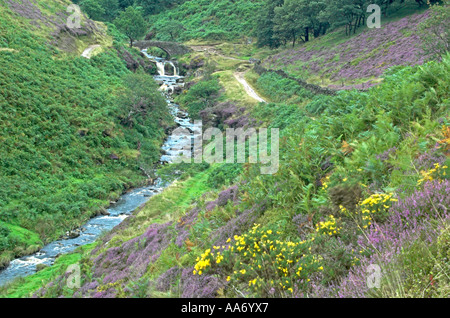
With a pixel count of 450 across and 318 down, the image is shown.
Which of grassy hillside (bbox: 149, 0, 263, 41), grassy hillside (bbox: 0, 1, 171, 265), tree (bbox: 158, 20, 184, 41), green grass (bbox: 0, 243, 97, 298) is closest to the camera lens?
green grass (bbox: 0, 243, 97, 298)

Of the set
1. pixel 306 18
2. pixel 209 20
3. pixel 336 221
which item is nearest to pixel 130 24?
pixel 209 20

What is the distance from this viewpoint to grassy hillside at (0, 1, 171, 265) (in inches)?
996

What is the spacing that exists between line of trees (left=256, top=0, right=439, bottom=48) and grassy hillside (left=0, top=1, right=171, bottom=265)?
3512 cm

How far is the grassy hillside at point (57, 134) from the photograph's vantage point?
2530 cm

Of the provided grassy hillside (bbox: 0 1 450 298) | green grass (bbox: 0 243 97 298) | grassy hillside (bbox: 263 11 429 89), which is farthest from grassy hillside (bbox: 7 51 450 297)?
grassy hillside (bbox: 263 11 429 89)

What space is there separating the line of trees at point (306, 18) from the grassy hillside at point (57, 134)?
115 feet

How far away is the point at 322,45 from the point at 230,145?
37.9 metres

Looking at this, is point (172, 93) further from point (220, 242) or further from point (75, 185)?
point (220, 242)

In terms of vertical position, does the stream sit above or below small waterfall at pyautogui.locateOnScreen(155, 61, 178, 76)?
below

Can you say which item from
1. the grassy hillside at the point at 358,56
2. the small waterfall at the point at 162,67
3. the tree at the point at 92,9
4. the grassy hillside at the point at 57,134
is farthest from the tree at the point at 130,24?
the grassy hillside at the point at 358,56

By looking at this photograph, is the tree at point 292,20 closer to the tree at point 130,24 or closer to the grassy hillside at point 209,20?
the grassy hillside at point 209,20

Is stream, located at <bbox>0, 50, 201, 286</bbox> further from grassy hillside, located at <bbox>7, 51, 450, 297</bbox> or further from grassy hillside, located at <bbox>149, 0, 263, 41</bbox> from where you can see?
grassy hillside, located at <bbox>149, 0, 263, 41</bbox>

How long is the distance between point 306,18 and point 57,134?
174ft

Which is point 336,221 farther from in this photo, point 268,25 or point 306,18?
point 268,25
